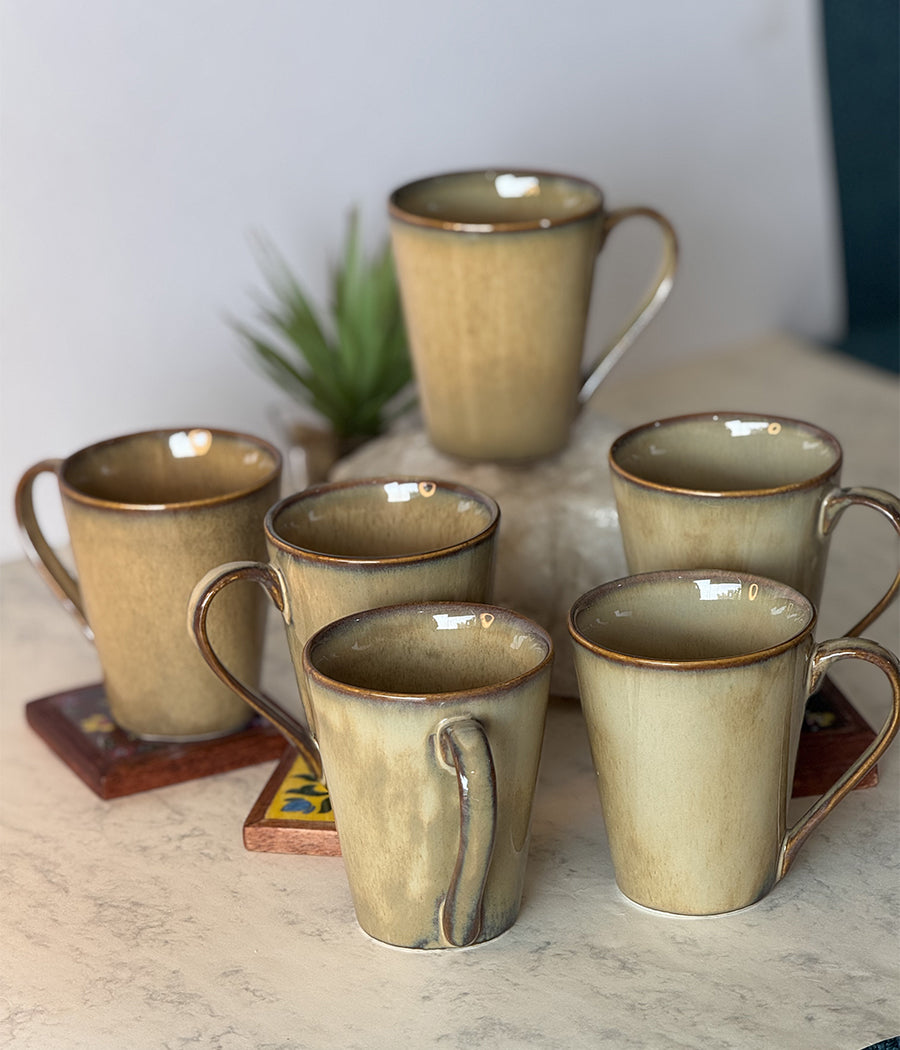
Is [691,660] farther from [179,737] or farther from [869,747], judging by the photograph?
[179,737]

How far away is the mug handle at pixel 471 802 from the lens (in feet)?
A: 1.56

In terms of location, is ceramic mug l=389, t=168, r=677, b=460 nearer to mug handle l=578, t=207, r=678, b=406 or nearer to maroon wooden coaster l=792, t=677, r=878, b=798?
mug handle l=578, t=207, r=678, b=406

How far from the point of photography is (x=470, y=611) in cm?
53

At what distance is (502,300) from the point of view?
0.69 metres

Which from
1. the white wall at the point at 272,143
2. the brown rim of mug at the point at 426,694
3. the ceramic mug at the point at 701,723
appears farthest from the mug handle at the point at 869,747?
the white wall at the point at 272,143

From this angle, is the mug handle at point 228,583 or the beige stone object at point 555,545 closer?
the mug handle at point 228,583

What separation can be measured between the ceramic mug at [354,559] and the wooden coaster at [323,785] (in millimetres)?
17

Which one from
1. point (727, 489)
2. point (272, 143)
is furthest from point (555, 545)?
point (272, 143)

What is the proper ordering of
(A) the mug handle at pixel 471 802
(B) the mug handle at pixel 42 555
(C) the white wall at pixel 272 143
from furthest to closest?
(C) the white wall at pixel 272 143
(B) the mug handle at pixel 42 555
(A) the mug handle at pixel 471 802

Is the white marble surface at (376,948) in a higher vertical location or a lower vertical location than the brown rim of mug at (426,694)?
lower

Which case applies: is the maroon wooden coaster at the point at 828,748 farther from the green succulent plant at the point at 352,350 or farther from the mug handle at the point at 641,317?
the green succulent plant at the point at 352,350

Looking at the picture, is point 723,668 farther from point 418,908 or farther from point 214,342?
point 214,342

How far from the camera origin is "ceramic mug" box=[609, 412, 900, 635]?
0.59 meters

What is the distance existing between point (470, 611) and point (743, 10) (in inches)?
33.6
